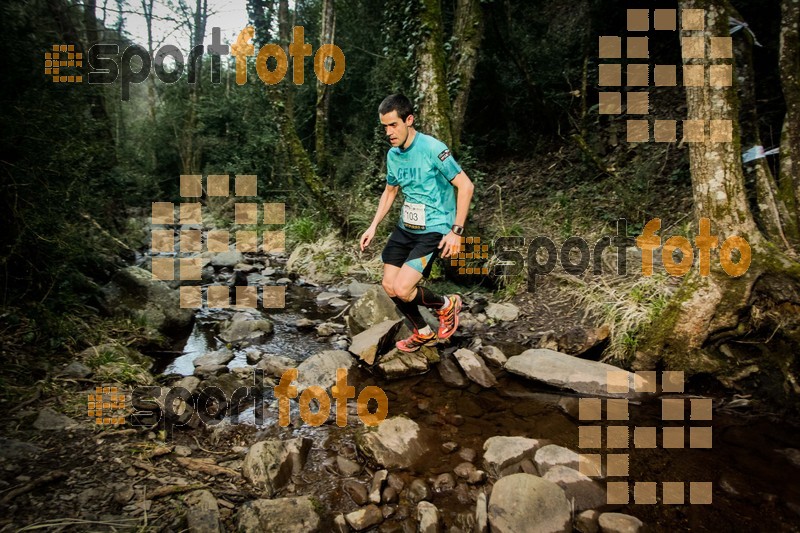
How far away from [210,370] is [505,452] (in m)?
2.68

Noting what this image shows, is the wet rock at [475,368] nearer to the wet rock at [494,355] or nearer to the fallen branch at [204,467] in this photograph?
the wet rock at [494,355]

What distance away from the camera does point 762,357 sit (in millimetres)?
3227

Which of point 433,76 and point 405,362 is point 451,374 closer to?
point 405,362

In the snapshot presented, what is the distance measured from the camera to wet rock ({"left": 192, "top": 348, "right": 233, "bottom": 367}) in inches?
152

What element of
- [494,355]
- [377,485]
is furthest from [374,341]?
[377,485]

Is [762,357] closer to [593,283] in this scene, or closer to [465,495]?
[593,283]

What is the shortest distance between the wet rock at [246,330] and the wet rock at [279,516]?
2737mm

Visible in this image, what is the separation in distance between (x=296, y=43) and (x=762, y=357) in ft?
46.6

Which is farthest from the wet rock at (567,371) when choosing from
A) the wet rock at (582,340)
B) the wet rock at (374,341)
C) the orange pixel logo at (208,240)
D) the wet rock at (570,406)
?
the orange pixel logo at (208,240)

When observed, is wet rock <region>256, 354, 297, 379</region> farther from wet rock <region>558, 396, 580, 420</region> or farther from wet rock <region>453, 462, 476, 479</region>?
wet rock <region>558, 396, 580, 420</region>

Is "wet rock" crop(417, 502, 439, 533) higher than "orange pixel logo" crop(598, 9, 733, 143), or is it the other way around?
"orange pixel logo" crop(598, 9, 733, 143)

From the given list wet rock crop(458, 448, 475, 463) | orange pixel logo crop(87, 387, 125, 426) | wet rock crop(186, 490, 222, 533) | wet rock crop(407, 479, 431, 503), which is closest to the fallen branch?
wet rock crop(186, 490, 222, 533)

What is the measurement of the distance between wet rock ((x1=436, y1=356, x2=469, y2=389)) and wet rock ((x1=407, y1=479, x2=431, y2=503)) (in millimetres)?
1246

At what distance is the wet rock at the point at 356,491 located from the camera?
7.43 feet
